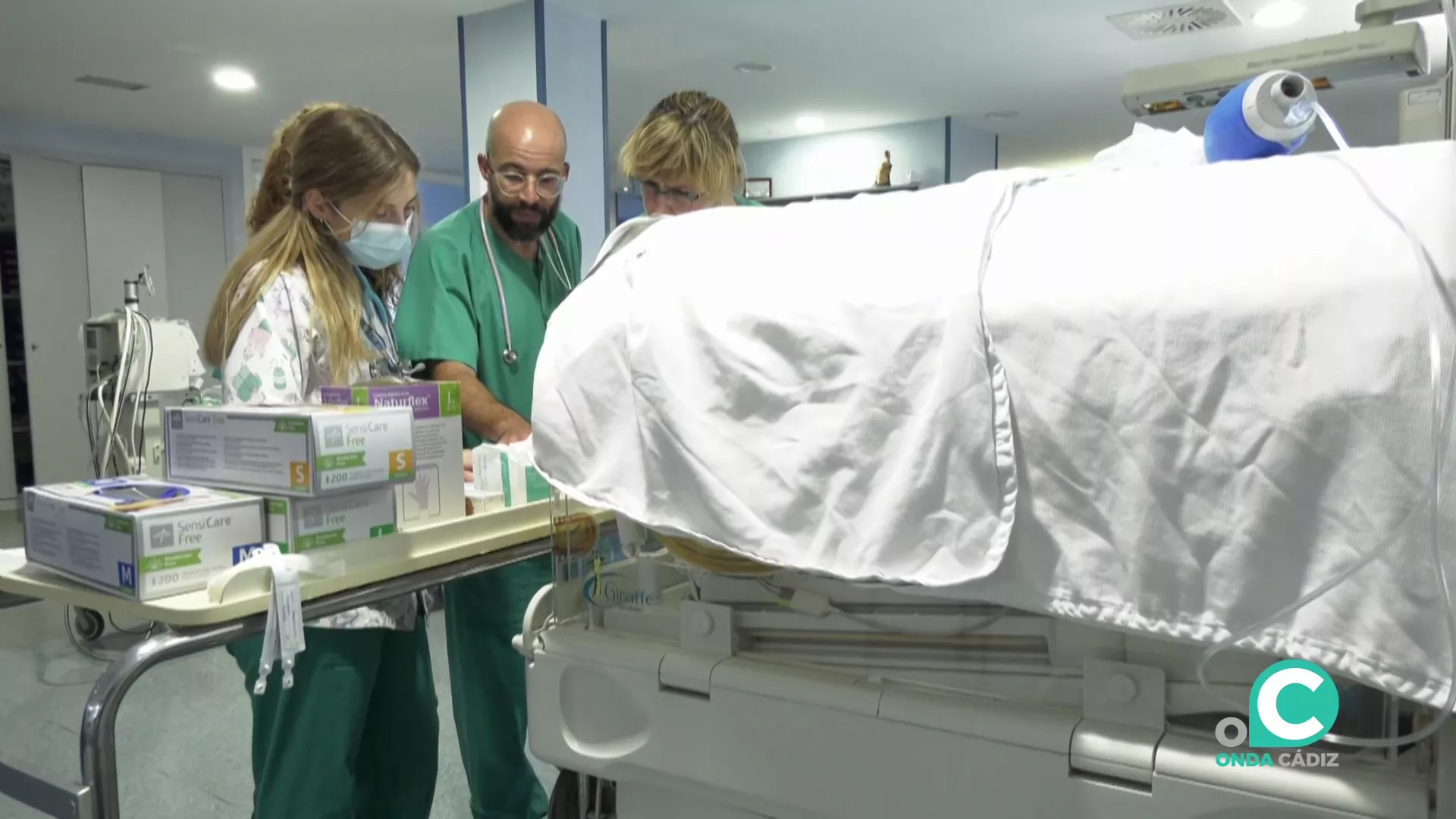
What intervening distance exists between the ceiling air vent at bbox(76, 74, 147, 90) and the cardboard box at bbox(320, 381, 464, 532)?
449 centimetres

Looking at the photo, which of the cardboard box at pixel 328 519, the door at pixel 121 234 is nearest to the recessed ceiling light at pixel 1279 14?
the cardboard box at pixel 328 519

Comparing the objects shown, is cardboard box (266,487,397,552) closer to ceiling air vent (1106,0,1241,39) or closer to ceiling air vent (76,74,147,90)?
Result: ceiling air vent (1106,0,1241,39)

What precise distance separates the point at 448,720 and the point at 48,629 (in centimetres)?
185

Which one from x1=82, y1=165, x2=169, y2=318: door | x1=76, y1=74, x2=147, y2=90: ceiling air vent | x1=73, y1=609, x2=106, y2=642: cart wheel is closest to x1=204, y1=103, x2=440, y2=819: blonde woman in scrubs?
x1=73, y1=609, x2=106, y2=642: cart wheel

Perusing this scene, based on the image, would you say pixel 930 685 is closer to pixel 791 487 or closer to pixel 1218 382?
pixel 791 487

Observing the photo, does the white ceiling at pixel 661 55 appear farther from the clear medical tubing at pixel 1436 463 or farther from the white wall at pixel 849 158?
the clear medical tubing at pixel 1436 463

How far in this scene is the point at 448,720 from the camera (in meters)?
2.54

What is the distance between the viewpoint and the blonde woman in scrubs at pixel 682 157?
1.73m

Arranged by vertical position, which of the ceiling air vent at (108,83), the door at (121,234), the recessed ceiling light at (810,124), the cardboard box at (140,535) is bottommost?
the cardboard box at (140,535)

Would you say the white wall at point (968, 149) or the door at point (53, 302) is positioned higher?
the white wall at point (968, 149)

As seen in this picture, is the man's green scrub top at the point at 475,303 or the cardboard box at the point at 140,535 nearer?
the cardboard box at the point at 140,535

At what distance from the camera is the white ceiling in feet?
11.9

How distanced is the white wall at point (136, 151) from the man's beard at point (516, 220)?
4010mm

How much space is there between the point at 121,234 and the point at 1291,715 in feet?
22.6
